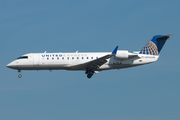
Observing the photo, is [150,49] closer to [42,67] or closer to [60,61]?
[60,61]

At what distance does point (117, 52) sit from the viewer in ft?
113

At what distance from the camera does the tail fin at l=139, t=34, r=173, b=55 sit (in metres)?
36.9

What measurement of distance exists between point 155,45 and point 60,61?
12.9 meters

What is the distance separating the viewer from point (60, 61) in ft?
114

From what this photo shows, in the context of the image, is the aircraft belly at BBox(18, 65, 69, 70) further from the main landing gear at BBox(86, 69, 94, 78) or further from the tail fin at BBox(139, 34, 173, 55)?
the tail fin at BBox(139, 34, 173, 55)

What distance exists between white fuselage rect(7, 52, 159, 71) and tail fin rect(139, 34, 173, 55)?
2.07 m

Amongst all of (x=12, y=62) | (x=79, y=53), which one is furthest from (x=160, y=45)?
(x=12, y=62)

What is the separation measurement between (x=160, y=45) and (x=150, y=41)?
1423mm

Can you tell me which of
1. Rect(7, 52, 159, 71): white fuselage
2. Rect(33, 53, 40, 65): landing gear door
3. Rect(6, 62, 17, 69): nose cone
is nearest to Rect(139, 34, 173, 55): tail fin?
Rect(7, 52, 159, 71): white fuselage

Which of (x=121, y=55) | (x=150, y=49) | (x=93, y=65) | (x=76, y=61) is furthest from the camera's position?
(x=150, y=49)

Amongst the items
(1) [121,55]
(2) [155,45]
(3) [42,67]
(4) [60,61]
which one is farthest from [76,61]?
(2) [155,45]

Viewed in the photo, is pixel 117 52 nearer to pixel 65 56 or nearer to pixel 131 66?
pixel 131 66

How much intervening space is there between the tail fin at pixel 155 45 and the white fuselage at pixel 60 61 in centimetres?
207

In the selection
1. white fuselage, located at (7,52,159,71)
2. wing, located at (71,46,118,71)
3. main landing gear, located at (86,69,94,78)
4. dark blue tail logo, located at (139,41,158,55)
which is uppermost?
dark blue tail logo, located at (139,41,158,55)
